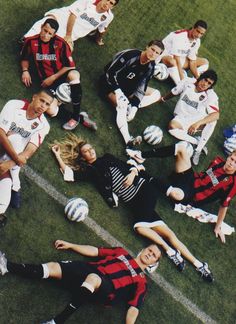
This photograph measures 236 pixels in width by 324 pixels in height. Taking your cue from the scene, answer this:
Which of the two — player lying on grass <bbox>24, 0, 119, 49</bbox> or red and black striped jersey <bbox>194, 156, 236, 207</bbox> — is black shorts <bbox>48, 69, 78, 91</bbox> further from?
red and black striped jersey <bbox>194, 156, 236, 207</bbox>

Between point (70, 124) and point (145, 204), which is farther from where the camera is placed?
point (70, 124)

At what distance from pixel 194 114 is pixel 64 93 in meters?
2.46

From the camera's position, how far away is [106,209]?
7688mm

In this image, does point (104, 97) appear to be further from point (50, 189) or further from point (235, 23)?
point (235, 23)

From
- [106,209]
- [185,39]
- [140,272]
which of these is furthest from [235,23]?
[140,272]

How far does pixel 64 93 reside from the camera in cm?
805

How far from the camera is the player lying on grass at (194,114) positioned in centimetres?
910

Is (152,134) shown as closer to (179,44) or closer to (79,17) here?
(179,44)

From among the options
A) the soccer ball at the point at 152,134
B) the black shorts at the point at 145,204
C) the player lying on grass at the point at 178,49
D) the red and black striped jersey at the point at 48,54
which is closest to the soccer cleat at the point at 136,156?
the soccer ball at the point at 152,134

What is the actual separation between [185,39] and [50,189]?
4.26m

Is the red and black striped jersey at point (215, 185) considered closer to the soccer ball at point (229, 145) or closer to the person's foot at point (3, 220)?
the soccer ball at point (229, 145)

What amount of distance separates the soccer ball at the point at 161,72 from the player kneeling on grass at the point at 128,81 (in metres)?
1.00

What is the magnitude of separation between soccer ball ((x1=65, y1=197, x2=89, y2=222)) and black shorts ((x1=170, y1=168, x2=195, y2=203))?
1.79 m

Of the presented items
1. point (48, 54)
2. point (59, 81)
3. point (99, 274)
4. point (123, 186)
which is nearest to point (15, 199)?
point (99, 274)
